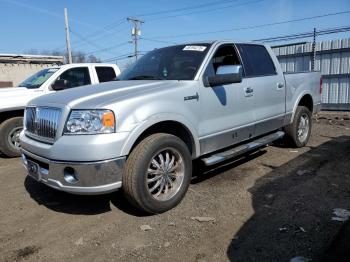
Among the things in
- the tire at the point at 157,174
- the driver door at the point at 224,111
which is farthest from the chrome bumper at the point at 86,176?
the driver door at the point at 224,111

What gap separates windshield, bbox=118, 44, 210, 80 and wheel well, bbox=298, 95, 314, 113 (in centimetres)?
306

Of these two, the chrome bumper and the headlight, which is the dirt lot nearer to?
the chrome bumper

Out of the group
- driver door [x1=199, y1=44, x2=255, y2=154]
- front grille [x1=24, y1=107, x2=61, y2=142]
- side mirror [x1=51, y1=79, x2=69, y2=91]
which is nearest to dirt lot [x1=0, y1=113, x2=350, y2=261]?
driver door [x1=199, y1=44, x2=255, y2=154]

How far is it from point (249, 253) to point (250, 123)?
2528 millimetres

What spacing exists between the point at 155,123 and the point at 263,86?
7.84 ft

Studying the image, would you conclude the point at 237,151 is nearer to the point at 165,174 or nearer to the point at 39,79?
the point at 165,174

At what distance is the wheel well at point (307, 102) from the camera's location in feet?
23.3

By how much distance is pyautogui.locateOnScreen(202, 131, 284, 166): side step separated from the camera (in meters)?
4.56

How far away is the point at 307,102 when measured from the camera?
23.8 ft

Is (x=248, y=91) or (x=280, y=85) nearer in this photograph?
(x=248, y=91)

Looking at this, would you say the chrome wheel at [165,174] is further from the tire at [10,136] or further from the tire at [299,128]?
the tire at [10,136]

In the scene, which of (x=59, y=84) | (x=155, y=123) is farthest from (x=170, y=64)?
(x=59, y=84)

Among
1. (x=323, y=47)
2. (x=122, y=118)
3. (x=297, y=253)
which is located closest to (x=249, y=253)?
(x=297, y=253)

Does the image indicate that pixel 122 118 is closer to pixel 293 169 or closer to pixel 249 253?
pixel 249 253
